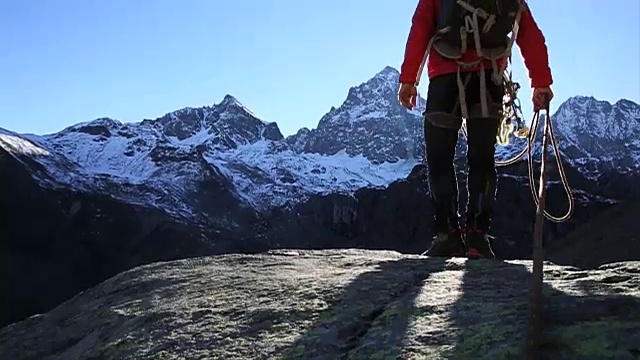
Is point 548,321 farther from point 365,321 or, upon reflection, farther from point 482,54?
point 482,54

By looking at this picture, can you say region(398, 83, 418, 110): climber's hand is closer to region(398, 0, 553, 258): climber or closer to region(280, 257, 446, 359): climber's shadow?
region(398, 0, 553, 258): climber

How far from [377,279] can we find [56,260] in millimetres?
165728

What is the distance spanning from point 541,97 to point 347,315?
400 centimetres

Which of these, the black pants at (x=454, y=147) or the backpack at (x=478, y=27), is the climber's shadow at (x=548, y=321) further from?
the backpack at (x=478, y=27)

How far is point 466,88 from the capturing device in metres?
7.79

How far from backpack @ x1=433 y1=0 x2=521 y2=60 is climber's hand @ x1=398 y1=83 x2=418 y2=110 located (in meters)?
0.49

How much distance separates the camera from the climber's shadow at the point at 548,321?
3.56m

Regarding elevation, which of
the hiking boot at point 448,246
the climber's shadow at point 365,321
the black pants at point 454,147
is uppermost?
the black pants at point 454,147

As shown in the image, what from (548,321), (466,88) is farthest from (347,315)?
(466,88)

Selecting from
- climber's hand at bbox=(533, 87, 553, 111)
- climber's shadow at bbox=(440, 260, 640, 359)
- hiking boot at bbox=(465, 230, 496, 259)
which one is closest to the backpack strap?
climber's hand at bbox=(533, 87, 553, 111)

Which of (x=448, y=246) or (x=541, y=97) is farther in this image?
(x=448, y=246)

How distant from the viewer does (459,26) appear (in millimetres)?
7633

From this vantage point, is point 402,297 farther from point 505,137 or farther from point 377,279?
point 505,137

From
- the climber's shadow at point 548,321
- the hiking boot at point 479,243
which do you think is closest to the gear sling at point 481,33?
the hiking boot at point 479,243
